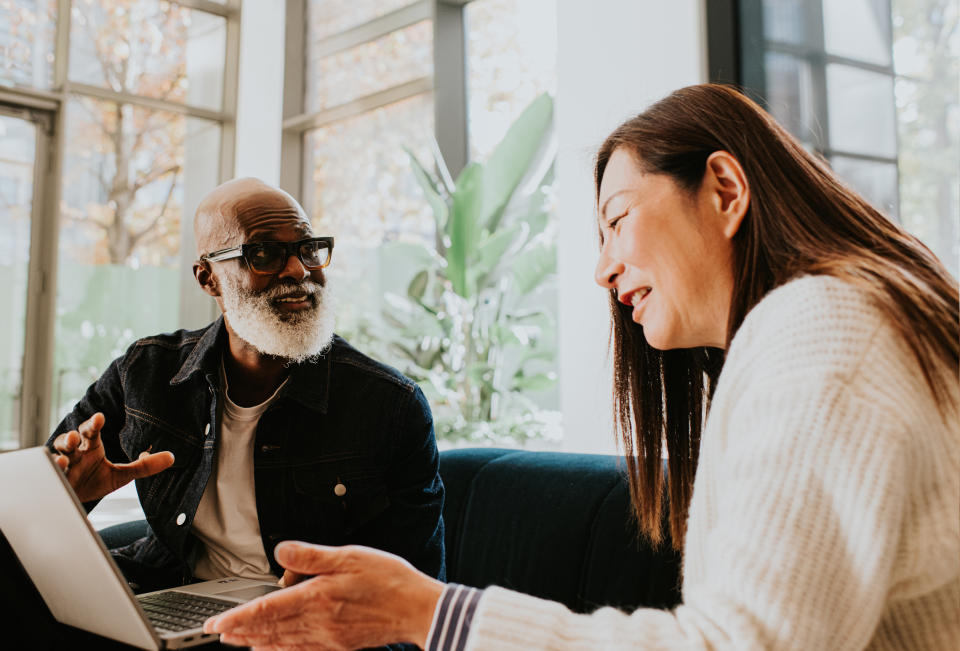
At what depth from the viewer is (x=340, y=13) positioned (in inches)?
224

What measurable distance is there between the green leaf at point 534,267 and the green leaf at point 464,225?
228mm

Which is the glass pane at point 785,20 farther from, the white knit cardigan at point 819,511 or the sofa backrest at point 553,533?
the white knit cardigan at point 819,511

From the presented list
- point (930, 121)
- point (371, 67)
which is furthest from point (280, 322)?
point (371, 67)

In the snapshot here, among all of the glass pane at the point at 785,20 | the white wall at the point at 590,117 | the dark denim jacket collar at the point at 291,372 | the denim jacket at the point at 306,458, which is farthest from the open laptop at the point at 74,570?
the glass pane at the point at 785,20

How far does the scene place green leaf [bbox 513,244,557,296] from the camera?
12.5 ft

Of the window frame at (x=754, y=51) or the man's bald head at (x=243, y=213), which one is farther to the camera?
the window frame at (x=754, y=51)

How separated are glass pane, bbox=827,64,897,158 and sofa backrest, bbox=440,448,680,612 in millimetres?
1130

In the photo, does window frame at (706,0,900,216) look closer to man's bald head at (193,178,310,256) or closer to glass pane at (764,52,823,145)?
glass pane at (764,52,823,145)

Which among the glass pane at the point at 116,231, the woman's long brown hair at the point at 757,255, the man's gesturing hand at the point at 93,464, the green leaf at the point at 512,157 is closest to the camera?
the woman's long brown hair at the point at 757,255

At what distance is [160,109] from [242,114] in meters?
0.57

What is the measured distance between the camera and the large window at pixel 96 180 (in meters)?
5.11

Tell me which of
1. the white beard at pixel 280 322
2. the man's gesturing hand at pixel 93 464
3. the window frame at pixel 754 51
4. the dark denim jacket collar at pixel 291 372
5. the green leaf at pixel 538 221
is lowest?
the man's gesturing hand at pixel 93 464

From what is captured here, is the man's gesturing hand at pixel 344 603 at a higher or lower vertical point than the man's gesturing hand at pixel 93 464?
lower

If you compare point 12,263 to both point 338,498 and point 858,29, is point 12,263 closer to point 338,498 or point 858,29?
point 338,498
